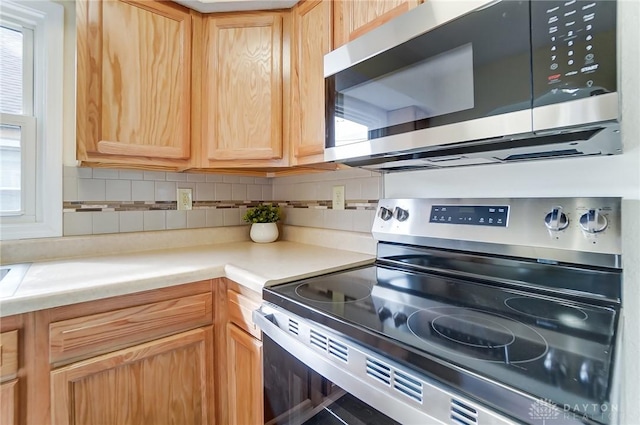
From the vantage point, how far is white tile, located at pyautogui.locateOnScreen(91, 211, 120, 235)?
1.40 m

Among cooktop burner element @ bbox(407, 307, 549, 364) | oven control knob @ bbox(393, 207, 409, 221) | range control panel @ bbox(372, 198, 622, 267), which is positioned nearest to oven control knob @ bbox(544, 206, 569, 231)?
range control panel @ bbox(372, 198, 622, 267)

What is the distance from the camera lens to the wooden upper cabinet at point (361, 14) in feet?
3.14

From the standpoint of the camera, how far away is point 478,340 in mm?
571

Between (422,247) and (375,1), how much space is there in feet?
2.77

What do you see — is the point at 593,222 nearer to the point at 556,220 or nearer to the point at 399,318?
the point at 556,220

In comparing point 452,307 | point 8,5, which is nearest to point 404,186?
point 452,307

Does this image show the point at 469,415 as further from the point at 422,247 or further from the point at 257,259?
the point at 257,259

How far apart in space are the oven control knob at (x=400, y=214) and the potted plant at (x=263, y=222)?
79cm

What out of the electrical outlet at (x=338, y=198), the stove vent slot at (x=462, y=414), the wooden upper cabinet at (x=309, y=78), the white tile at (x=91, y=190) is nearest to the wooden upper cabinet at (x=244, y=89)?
the wooden upper cabinet at (x=309, y=78)

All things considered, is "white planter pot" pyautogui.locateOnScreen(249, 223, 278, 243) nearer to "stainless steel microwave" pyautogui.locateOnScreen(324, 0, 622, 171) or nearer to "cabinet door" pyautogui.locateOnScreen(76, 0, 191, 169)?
"cabinet door" pyautogui.locateOnScreen(76, 0, 191, 169)

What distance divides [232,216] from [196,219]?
21 centimetres

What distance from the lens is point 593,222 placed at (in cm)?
74

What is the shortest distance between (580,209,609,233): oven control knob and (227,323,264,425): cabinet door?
94 cm

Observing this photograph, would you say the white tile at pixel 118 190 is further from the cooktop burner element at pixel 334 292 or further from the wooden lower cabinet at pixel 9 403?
the cooktop burner element at pixel 334 292
